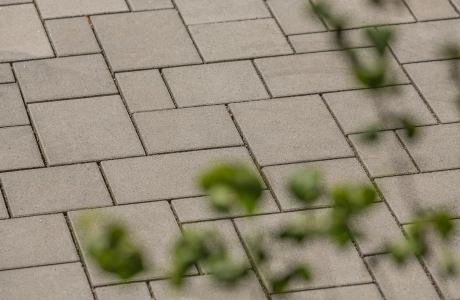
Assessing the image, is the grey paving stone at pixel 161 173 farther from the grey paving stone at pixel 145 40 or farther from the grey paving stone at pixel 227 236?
the grey paving stone at pixel 145 40

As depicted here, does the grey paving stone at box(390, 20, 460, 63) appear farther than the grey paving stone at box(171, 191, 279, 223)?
Yes

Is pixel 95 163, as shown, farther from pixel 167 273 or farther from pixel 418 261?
pixel 418 261

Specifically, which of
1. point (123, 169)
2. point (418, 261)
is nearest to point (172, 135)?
point (123, 169)

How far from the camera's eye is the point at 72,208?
3.51 m

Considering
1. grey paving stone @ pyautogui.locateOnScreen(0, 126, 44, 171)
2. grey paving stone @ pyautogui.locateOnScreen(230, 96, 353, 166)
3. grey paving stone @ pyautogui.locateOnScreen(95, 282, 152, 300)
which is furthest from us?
grey paving stone @ pyautogui.locateOnScreen(230, 96, 353, 166)

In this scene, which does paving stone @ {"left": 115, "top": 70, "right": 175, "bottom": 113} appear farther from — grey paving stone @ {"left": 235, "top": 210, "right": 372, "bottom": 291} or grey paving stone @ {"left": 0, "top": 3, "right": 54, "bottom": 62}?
grey paving stone @ {"left": 235, "top": 210, "right": 372, "bottom": 291}

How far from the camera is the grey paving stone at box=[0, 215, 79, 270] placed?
10.7 ft

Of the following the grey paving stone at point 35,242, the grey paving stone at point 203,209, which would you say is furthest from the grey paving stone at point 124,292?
the grey paving stone at point 203,209

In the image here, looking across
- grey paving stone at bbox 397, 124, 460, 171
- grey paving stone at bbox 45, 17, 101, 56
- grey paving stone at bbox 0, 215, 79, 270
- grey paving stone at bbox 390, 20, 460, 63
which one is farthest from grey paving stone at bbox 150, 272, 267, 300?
grey paving stone at bbox 390, 20, 460, 63

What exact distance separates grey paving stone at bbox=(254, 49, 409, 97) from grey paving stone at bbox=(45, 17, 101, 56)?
83cm

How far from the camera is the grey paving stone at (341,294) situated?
3193mm

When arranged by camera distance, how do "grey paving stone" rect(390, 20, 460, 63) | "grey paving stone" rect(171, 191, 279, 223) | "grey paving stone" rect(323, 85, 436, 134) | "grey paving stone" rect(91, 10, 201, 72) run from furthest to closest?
1. "grey paving stone" rect(390, 20, 460, 63)
2. "grey paving stone" rect(91, 10, 201, 72)
3. "grey paving stone" rect(323, 85, 436, 134)
4. "grey paving stone" rect(171, 191, 279, 223)

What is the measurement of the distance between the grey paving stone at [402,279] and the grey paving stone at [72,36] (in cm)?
Result: 182

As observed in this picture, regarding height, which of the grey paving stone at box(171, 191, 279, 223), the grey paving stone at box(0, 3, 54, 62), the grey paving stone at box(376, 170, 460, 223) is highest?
the grey paving stone at box(376, 170, 460, 223)
